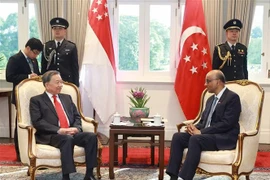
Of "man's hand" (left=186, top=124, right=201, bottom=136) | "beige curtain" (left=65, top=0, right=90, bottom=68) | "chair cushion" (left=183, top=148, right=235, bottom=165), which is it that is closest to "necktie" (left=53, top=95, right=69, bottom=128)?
"man's hand" (left=186, top=124, right=201, bottom=136)

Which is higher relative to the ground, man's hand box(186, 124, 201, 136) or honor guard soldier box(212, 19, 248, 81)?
honor guard soldier box(212, 19, 248, 81)

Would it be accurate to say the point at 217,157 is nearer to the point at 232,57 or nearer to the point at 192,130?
the point at 192,130

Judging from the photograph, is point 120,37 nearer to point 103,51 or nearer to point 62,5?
point 103,51

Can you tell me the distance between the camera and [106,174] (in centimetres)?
408

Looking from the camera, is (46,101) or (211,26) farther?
(211,26)

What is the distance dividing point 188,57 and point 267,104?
4.62 feet

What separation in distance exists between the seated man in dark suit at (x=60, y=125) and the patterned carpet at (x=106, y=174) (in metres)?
0.42

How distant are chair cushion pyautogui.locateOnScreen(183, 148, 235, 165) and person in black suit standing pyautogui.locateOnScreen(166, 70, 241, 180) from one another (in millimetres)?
49

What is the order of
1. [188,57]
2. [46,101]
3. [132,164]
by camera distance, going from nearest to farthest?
1. [46,101]
2. [132,164]
3. [188,57]

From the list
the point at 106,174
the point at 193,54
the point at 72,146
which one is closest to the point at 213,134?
the point at 106,174

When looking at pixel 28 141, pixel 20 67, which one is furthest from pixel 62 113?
pixel 20 67

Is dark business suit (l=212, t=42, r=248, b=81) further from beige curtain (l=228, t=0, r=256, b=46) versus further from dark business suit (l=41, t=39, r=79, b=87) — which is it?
dark business suit (l=41, t=39, r=79, b=87)

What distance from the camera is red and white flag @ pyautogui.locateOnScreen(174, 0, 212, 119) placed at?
5477mm

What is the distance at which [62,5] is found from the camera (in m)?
5.73
